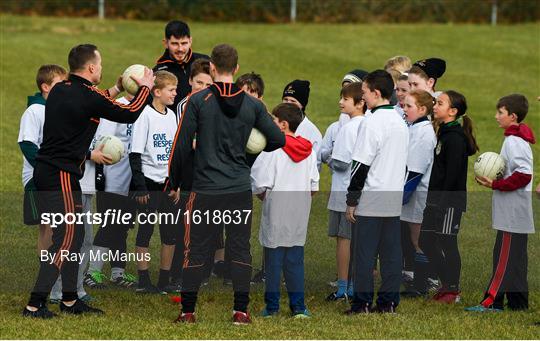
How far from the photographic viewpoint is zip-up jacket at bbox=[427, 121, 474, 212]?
9.33 metres

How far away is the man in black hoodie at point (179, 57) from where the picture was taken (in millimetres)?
10539

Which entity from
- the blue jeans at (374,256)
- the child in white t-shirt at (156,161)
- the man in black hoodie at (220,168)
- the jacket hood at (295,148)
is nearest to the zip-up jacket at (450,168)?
the blue jeans at (374,256)

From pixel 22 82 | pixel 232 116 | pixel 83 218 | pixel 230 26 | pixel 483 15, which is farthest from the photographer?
pixel 483 15

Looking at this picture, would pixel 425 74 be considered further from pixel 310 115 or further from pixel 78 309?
pixel 310 115

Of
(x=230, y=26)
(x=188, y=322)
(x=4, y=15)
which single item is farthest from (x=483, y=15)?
(x=188, y=322)

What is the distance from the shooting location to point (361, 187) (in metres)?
8.70

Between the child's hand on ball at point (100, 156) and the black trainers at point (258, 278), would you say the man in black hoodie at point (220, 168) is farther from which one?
the black trainers at point (258, 278)

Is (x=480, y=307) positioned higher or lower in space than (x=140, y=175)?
lower

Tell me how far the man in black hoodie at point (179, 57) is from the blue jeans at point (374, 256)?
253 cm

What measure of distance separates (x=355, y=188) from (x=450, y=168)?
3.50 feet

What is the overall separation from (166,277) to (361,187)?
2.07m

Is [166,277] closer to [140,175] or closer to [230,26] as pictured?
[140,175]

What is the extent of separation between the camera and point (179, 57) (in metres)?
10.6

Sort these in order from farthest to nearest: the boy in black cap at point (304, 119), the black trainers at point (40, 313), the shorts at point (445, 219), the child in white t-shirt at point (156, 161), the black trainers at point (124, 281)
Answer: the black trainers at point (124, 281), the boy in black cap at point (304, 119), the child in white t-shirt at point (156, 161), the shorts at point (445, 219), the black trainers at point (40, 313)
